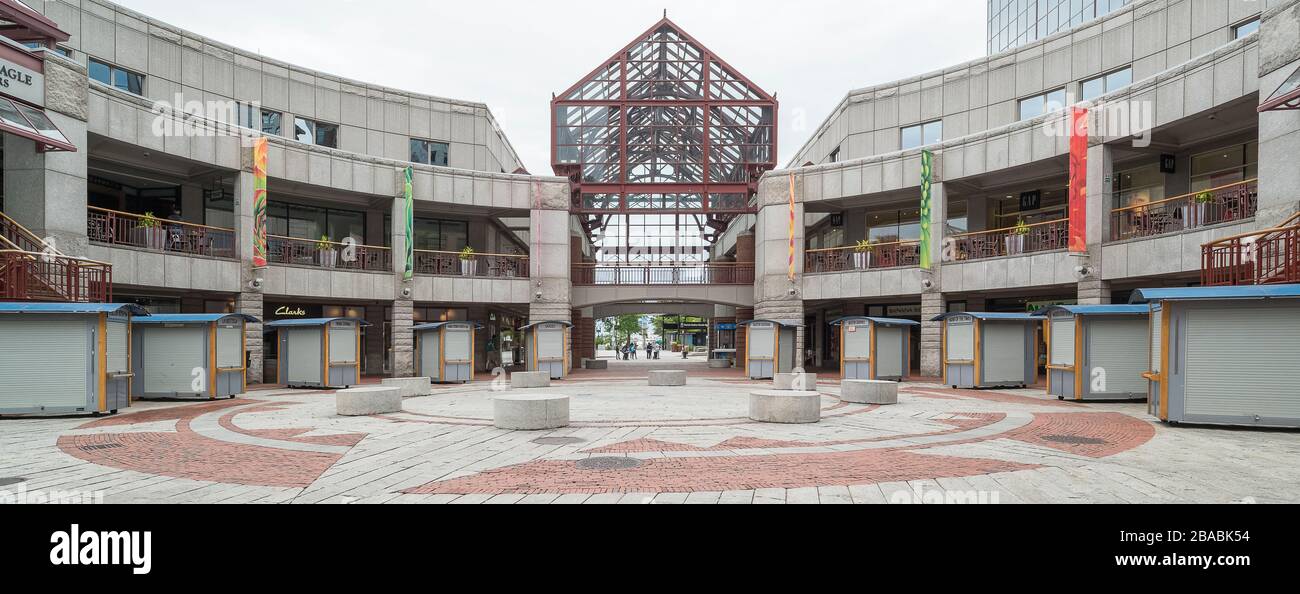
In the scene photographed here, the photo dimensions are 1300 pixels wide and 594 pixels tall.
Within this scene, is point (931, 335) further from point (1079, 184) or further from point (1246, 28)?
point (1246, 28)

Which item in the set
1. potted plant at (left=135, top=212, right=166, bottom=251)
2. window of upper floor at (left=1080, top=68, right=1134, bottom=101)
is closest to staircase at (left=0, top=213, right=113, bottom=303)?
potted plant at (left=135, top=212, right=166, bottom=251)

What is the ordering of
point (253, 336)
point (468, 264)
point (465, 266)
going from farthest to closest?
point (468, 264), point (465, 266), point (253, 336)

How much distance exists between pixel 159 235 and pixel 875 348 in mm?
26662

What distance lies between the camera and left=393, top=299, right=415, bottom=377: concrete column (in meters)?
29.2

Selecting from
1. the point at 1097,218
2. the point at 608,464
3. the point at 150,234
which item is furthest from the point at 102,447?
the point at 1097,218

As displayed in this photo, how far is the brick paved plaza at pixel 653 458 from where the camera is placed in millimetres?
A: 6953

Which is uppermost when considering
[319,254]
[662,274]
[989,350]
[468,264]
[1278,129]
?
[1278,129]

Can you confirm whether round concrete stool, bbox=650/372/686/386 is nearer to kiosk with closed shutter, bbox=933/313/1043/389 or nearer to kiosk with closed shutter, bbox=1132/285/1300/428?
kiosk with closed shutter, bbox=933/313/1043/389

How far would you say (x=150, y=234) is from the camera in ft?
75.5

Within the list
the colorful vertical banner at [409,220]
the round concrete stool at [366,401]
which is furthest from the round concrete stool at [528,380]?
the colorful vertical banner at [409,220]

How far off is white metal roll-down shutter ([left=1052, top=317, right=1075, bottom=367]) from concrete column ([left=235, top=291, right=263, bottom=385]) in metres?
Answer: 27.5

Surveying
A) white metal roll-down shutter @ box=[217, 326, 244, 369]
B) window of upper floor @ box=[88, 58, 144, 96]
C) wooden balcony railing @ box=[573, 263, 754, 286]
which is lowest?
white metal roll-down shutter @ box=[217, 326, 244, 369]

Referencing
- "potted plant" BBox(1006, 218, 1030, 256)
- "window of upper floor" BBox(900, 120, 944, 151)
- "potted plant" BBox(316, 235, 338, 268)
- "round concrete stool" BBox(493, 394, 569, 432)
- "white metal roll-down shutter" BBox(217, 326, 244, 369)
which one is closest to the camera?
"round concrete stool" BBox(493, 394, 569, 432)
